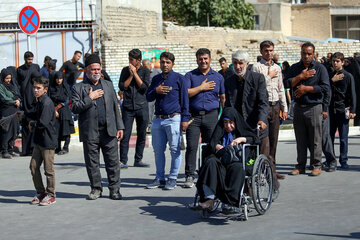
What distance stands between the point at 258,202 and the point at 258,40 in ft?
99.5

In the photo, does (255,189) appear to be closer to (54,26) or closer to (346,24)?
(54,26)

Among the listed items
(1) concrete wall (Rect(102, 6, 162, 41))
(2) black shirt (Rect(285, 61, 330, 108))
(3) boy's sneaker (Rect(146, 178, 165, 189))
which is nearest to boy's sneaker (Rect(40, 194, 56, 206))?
(3) boy's sneaker (Rect(146, 178, 165, 189))

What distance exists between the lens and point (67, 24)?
74.4 ft

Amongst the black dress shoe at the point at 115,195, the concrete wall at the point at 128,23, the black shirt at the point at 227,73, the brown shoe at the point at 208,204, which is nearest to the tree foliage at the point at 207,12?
the concrete wall at the point at 128,23

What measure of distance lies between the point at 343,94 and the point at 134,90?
361 cm

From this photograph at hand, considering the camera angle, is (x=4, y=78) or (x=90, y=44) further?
(x=90, y=44)

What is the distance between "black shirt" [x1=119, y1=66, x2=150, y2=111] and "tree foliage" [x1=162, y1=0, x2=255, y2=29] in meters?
29.2

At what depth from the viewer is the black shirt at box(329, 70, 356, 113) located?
466 inches

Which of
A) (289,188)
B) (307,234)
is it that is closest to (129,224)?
(307,234)

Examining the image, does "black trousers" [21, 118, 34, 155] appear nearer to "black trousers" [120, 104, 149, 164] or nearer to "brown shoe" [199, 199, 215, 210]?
"black trousers" [120, 104, 149, 164]

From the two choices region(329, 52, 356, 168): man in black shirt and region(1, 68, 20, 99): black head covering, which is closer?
region(329, 52, 356, 168): man in black shirt

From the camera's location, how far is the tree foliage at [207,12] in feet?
135

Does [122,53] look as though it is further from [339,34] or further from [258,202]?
[339,34]

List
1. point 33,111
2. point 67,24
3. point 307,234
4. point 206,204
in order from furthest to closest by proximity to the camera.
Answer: point 67,24 < point 33,111 < point 206,204 < point 307,234
